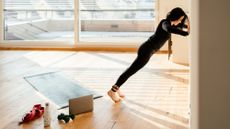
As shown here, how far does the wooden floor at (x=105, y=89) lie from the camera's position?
8.57 ft

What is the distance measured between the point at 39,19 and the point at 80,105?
4576 mm

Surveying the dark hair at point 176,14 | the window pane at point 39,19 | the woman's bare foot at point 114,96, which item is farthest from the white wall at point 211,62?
the window pane at point 39,19

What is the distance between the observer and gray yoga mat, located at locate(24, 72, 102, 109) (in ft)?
10.9

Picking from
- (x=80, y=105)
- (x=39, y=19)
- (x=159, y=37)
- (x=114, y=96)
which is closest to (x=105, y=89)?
(x=114, y=96)

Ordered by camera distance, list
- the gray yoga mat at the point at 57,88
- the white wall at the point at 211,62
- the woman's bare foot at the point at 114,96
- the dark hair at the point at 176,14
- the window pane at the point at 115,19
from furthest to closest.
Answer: the window pane at the point at 115,19 → the gray yoga mat at the point at 57,88 → the woman's bare foot at the point at 114,96 → the dark hair at the point at 176,14 → the white wall at the point at 211,62

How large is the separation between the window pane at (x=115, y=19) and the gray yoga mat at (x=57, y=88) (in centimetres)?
263

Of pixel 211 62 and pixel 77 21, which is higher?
pixel 77 21

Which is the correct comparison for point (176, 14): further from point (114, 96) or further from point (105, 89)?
point (105, 89)

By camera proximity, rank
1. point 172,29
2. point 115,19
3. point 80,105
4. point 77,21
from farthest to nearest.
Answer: point 115,19 < point 77,21 < point 80,105 < point 172,29

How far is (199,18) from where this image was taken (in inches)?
43.4

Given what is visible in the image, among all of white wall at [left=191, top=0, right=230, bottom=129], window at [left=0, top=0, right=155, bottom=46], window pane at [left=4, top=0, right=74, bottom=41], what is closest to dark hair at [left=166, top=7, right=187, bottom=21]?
white wall at [left=191, top=0, right=230, bottom=129]

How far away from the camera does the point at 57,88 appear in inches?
145

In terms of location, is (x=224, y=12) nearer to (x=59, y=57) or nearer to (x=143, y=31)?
(x=59, y=57)

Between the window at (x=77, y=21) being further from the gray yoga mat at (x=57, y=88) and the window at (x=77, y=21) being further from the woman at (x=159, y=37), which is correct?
the woman at (x=159, y=37)
